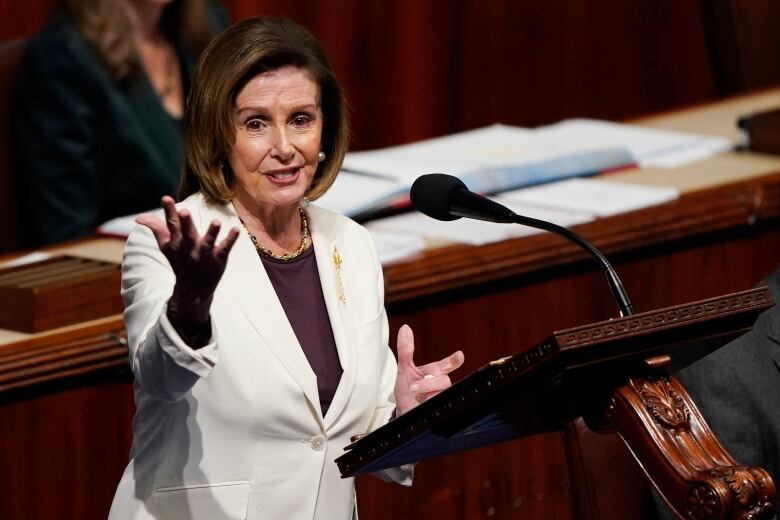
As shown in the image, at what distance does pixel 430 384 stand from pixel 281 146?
0.38 m

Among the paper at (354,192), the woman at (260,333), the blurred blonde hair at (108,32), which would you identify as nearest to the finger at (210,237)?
the woman at (260,333)

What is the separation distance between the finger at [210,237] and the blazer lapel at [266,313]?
30cm

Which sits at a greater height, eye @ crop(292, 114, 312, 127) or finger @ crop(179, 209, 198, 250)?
eye @ crop(292, 114, 312, 127)

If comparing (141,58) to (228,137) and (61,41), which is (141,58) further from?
(228,137)

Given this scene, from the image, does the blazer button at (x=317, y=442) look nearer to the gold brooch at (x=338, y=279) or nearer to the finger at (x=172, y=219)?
the gold brooch at (x=338, y=279)

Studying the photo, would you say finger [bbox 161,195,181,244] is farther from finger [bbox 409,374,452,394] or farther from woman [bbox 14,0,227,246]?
woman [bbox 14,0,227,246]

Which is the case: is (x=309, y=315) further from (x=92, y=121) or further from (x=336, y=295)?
(x=92, y=121)

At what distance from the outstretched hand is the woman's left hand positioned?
1.27 feet

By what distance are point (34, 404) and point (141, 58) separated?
5.31ft

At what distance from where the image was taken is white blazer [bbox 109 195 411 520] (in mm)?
2059

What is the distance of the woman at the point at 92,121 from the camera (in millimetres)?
3961

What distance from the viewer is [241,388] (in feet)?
6.75

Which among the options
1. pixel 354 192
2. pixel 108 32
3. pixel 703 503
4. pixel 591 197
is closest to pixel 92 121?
pixel 108 32

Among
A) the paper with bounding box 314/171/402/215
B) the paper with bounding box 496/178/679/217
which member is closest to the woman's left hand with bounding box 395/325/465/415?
the paper with bounding box 314/171/402/215
